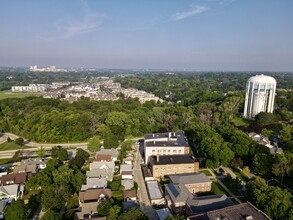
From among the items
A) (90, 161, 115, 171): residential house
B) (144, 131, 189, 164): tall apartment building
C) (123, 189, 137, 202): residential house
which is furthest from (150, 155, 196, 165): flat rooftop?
(123, 189, 137, 202): residential house

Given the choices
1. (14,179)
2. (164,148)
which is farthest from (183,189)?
(14,179)

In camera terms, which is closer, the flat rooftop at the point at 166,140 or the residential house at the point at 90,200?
the residential house at the point at 90,200

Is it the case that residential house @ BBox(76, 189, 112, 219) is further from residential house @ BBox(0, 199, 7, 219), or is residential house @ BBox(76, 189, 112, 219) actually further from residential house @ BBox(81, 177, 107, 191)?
residential house @ BBox(0, 199, 7, 219)

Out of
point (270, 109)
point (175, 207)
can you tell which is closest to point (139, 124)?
point (175, 207)

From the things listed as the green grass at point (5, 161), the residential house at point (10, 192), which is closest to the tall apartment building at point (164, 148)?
the residential house at point (10, 192)

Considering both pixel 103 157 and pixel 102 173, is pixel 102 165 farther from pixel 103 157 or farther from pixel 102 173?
pixel 103 157

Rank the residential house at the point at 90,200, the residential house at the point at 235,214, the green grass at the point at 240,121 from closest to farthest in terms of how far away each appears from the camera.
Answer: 1. the residential house at the point at 235,214
2. the residential house at the point at 90,200
3. the green grass at the point at 240,121

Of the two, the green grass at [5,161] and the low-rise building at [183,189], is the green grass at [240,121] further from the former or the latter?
the green grass at [5,161]
